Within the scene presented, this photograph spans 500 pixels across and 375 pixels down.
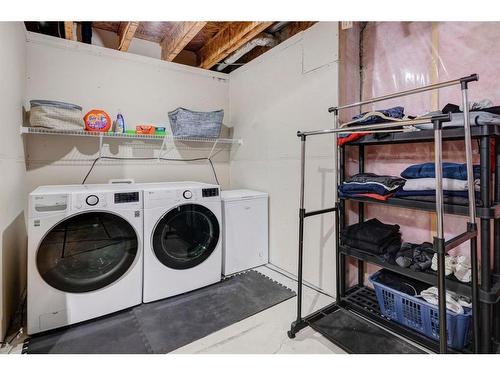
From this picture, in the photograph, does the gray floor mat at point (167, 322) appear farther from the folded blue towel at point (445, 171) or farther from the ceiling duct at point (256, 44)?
the ceiling duct at point (256, 44)

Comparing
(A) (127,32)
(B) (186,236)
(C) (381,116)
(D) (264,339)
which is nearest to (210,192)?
(B) (186,236)

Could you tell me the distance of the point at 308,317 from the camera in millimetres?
1830

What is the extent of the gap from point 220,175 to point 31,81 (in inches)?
80.8

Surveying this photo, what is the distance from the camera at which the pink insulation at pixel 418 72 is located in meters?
1.64

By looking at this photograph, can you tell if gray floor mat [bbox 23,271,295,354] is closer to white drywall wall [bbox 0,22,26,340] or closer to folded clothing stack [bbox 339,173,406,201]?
white drywall wall [bbox 0,22,26,340]

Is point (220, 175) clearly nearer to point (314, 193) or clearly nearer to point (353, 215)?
point (314, 193)

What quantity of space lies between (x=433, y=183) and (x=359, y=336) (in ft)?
3.42

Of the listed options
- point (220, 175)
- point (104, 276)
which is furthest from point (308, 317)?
point (220, 175)

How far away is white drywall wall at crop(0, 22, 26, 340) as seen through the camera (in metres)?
1.64

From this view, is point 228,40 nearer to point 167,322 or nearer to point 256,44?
point 256,44

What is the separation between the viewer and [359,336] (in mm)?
1692

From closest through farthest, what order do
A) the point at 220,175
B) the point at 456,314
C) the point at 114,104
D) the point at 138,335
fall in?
the point at 456,314
the point at 138,335
the point at 114,104
the point at 220,175

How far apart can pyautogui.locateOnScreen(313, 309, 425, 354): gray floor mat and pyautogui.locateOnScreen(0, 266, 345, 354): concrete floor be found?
0.06 meters

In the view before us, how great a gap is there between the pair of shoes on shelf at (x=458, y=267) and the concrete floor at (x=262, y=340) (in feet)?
2.56
